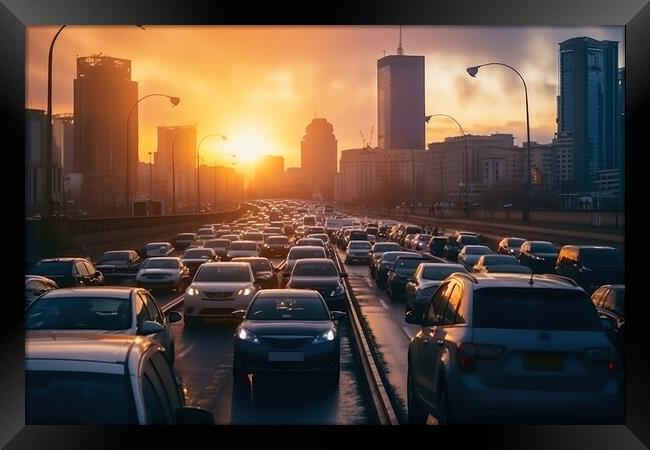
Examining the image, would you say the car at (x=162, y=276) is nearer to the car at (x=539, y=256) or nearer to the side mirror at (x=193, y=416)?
the car at (x=539, y=256)

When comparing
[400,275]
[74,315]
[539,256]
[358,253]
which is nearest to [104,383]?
[74,315]

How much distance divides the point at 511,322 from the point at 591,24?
12.9ft

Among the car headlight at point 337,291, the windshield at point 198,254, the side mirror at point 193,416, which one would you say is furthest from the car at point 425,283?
the windshield at point 198,254

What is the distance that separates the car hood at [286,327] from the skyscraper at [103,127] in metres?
41.0

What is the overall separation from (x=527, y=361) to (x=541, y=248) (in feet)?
100

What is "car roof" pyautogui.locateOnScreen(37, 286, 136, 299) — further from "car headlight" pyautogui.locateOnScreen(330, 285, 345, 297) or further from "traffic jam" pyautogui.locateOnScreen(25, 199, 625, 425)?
"car headlight" pyautogui.locateOnScreen(330, 285, 345, 297)

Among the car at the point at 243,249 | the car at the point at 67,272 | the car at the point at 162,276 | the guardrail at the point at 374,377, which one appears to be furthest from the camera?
the car at the point at 243,249

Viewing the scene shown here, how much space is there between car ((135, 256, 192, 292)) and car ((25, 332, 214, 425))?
76.9ft

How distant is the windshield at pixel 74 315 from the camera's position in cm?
1084

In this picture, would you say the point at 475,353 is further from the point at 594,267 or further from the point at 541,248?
the point at 541,248

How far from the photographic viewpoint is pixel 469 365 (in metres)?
8.45

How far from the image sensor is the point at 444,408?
29.0 feet

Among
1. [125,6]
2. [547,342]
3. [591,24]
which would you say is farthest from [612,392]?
[125,6]
